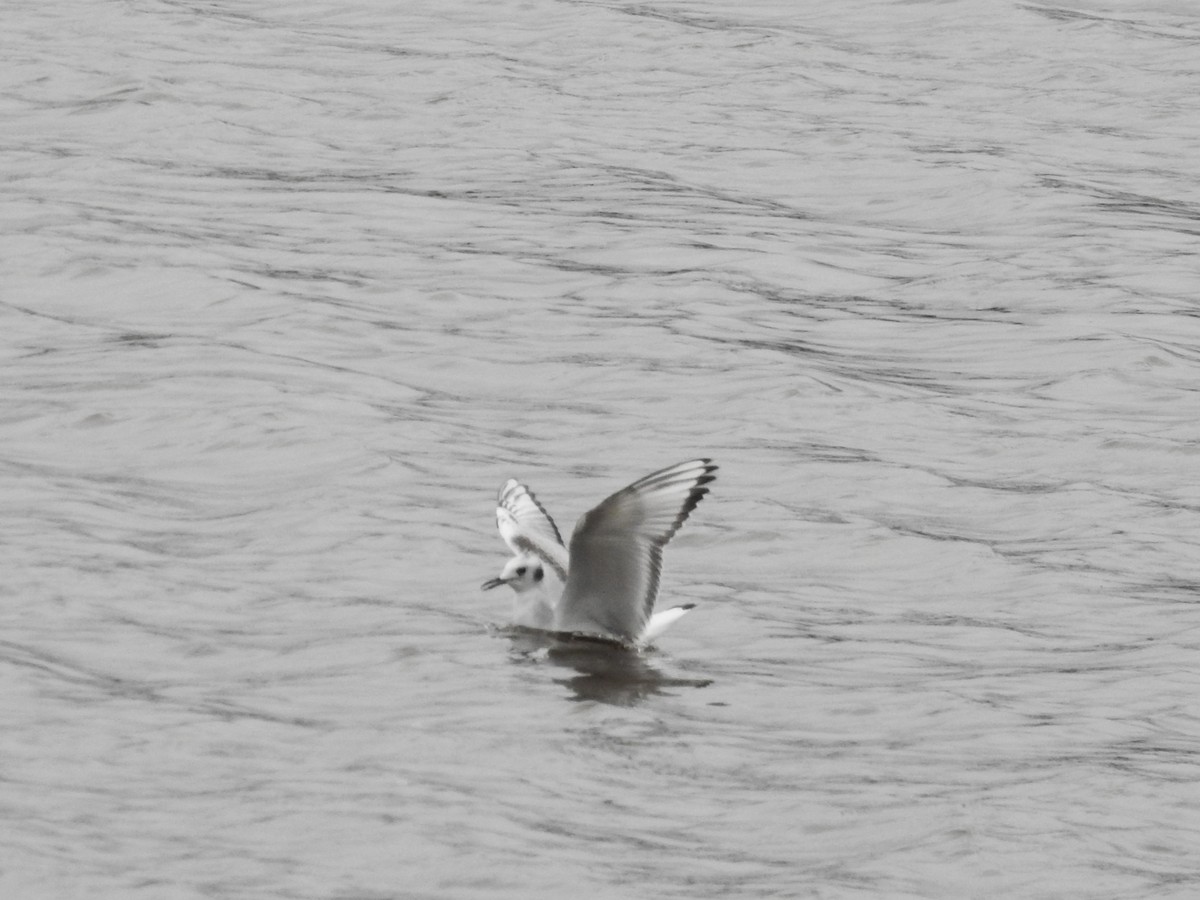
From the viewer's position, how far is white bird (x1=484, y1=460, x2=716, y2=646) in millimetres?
10297

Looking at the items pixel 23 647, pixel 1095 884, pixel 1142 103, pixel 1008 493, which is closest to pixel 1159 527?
pixel 1008 493

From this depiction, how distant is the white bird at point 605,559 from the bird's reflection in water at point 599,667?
0.07 meters

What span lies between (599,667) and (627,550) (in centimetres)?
A: 56

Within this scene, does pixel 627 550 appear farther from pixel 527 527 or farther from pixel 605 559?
pixel 527 527

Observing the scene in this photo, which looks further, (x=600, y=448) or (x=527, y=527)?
Result: (x=600, y=448)

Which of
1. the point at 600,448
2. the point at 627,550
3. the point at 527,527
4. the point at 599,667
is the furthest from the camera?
the point at 600,448

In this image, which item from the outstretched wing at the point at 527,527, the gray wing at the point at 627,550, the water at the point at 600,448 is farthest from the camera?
the outstretched wing at the point at 527,527

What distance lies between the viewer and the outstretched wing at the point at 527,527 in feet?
36.8

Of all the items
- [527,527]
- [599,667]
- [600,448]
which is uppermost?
[527,527]

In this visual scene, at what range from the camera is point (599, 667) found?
35.4ft

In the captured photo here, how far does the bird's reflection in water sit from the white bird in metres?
0.07

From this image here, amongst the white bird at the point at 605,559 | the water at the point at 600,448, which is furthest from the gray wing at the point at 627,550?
the water at the point at 600,448

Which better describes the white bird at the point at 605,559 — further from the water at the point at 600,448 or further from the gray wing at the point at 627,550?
the water at the point at 600,448

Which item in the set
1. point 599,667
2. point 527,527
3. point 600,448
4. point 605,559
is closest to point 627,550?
point 605,559
